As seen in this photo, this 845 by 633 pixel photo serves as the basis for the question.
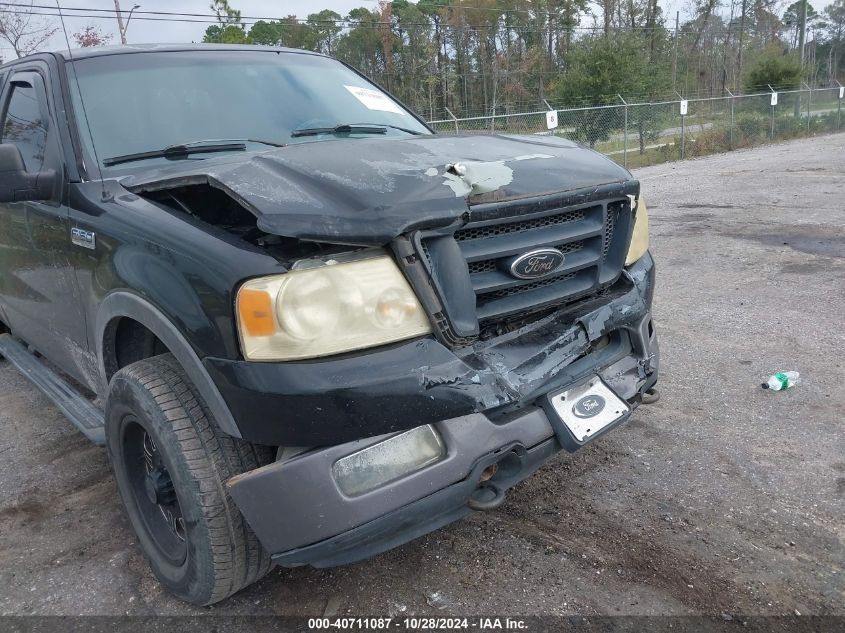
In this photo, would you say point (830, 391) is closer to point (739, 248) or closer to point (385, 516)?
point (385, 516)

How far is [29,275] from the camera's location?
3475 millimetres

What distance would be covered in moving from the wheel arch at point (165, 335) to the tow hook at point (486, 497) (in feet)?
2.46

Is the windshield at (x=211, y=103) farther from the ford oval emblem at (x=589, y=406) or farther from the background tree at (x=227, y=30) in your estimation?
the background tree at (x=227, y=30)

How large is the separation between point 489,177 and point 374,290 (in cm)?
60

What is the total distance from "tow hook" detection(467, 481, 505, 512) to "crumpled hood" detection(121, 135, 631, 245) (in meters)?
0.83

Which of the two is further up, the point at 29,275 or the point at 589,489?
the point at 29,275

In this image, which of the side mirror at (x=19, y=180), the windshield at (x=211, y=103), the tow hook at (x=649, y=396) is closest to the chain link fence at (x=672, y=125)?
the windshield at (x=211, y=103)

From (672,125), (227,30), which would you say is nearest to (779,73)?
(672,125)

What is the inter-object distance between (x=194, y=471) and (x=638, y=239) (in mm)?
1904

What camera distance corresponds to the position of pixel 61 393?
3441 millimetres

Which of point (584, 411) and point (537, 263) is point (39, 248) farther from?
point (584, 411)

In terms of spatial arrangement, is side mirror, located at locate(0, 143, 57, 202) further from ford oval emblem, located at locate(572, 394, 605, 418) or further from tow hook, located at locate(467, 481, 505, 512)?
ford oval emblem, located at locate(572, 394, 605, 418)

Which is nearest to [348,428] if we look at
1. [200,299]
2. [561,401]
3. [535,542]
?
[200,299]

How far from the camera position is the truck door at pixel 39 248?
118 inches
